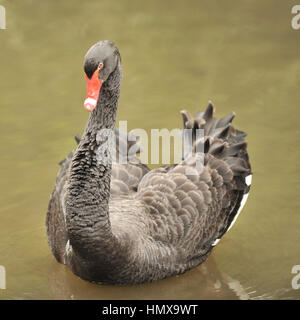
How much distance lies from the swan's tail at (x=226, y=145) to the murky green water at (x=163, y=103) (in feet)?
1.24

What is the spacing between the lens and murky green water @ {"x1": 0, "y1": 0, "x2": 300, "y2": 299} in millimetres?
5391

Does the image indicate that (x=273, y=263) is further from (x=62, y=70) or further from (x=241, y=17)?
(x=241, y=17)

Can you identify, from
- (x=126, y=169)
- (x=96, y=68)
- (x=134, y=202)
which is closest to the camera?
(x=96, y=68)

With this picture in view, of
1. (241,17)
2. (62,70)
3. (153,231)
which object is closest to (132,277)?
(153,231)

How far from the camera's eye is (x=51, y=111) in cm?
755

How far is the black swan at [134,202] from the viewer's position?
4750 mm

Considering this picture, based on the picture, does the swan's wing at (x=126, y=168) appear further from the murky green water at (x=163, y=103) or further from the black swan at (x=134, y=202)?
the murky green water at (x=163, y=103)

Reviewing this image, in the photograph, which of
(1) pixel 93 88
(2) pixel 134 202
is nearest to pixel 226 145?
(2) pixel 134 202

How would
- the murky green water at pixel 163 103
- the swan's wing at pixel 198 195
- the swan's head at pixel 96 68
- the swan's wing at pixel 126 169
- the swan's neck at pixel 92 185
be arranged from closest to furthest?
the swan's head at pixel 96 68, the swan's neck at pixel 92 185, the swan's wing at pixel 198 195, the murky green water at pixel 163 103, the swan's wing at pixel 126 169

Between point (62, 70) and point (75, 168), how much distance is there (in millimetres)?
3685

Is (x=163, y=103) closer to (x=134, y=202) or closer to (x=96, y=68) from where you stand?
(x=134, y=202)

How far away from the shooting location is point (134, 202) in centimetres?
532

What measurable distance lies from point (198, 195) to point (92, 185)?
3.00 feet

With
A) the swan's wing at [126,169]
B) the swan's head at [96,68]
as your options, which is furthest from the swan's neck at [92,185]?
the swan's wing at [126,169]
